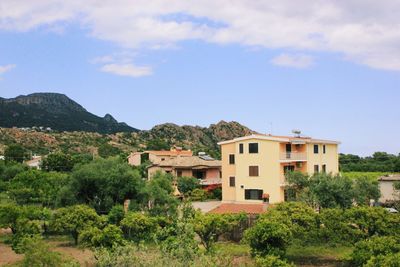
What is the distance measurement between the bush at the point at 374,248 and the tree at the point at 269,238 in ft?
9.18

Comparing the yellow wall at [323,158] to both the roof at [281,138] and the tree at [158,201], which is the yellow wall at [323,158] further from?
the tree at [158,201]

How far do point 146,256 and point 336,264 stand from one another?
10.8 m

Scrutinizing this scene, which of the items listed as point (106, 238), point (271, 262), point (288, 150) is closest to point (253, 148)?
point (288, 150)

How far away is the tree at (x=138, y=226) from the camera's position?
971 inches

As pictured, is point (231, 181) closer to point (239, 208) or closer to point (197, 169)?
point (239, 208)

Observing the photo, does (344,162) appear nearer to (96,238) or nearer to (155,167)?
(155,167)

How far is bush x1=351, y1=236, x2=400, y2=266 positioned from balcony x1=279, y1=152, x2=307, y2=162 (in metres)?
18.6

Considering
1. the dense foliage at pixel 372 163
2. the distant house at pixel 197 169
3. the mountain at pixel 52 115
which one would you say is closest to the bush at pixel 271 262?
the distant house at pixel 197 169

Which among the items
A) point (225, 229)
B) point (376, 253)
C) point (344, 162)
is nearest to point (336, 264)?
point (376, 253)

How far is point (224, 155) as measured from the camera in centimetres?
4078

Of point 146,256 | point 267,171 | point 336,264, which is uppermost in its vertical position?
point 267,171

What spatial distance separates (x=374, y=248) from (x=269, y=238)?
162 inches

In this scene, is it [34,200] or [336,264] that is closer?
[336,264]

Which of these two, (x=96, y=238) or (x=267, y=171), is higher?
(x=267, y=171)
